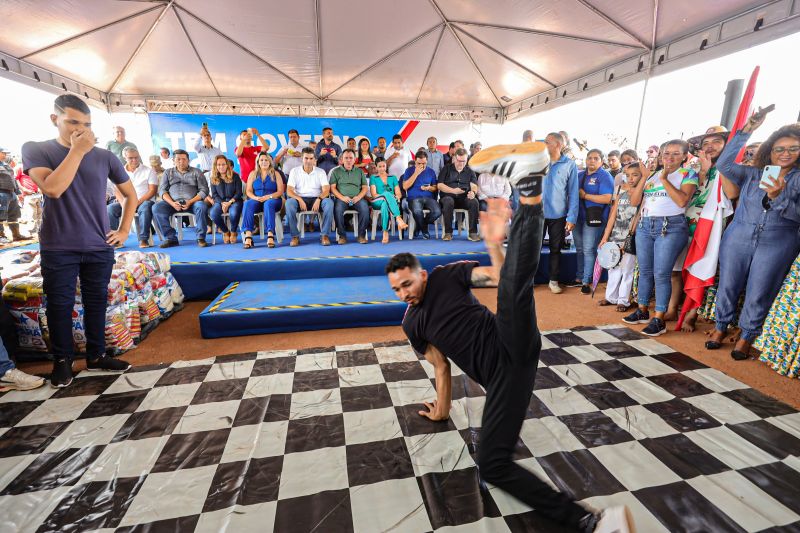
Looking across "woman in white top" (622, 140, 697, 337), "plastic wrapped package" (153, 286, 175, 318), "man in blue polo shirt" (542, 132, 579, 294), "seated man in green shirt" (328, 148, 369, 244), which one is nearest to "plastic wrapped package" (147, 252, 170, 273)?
"plastic wrapped package" (153, 286, 175, 318)

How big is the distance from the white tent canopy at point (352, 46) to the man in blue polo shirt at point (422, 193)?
9.14 feet

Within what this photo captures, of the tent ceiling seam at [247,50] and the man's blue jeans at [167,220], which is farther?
the tent ceiling seam at [247,50]

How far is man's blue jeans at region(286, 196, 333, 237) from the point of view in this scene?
4320 mm

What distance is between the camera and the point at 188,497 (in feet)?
4.14

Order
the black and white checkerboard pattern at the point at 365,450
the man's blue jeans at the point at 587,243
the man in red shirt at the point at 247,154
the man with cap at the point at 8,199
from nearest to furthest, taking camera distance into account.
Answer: the black and white checkerboard pattern at the point at 365,450, the man's blue jeans at the point at 587,243, the man in red shirt at the point at 247,154, the man with cap at the point at 8,199

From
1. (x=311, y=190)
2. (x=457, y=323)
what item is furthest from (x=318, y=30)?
(x=457, y=323)

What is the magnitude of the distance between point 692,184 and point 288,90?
8045 mm

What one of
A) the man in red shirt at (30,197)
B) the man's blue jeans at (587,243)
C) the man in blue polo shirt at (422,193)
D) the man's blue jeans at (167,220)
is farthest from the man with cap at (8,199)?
the man's blue jeans at (587,243)

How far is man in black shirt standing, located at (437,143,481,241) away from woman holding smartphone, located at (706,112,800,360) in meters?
2.78

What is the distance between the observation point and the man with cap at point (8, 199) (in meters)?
5.32

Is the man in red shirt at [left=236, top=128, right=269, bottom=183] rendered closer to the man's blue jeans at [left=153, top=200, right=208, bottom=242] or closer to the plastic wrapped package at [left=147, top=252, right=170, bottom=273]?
the man's blue jeans at [left=153, top=200, right=208, bottom=242]

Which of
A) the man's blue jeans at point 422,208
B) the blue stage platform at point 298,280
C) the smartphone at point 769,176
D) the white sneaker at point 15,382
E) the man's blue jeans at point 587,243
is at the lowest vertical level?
the white sneaker at point 15,382

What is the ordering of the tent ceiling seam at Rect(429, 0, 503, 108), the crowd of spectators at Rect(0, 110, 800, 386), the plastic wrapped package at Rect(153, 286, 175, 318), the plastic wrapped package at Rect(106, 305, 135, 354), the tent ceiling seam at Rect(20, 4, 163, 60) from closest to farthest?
1. the crowd of spectators at Rect(0, 110, 800, 386)
2. the plastic wrapped package at Rect(106, 305, 135, 354)
3. the plastic wrapped package at Rect(153, 286, 175, 318)
4. the tent ceiling seam at Rect(20, 4, 163, 60)
5. the tent ceiling seam at Rect(429, 0, 503, 108)

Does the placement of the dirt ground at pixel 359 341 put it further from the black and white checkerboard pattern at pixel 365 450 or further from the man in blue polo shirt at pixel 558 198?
the man in blue polo shirt at pixel 558 198
